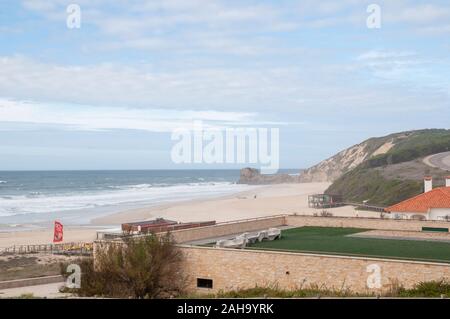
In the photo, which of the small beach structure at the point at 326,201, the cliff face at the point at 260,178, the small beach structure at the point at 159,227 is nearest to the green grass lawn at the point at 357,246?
the small beach structure at the point at 159,227

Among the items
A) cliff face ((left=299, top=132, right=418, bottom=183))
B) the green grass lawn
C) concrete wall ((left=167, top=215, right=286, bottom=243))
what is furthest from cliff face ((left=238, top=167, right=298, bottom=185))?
the green grass lawn

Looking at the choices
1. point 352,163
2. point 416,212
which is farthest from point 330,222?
point 352,163

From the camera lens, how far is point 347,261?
1708 centimetres

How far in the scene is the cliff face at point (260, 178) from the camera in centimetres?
15250

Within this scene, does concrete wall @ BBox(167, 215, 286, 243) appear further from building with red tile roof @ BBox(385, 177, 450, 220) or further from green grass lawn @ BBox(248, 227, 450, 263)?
building with red tile roof @ BBox(385, 177, 450, 220)

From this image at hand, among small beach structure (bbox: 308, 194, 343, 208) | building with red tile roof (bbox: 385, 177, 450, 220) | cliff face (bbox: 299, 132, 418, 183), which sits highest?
cliff face (bbox: 299, 132, 418, 183)

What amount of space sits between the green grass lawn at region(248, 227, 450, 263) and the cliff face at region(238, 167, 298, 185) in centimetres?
12578

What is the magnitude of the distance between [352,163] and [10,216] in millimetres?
89731

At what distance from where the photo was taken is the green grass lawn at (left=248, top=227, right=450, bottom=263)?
19.8m

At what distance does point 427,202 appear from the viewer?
32719 millimetres

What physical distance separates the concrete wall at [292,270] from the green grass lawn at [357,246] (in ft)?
8.27

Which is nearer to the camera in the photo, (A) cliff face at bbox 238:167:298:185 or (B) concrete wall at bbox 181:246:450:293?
(B) concrete wall at bbox 181:246:450:293

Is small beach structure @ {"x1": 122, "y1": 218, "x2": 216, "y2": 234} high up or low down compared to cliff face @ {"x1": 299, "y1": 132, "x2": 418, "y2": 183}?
down

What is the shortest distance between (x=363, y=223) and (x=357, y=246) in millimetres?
6765
